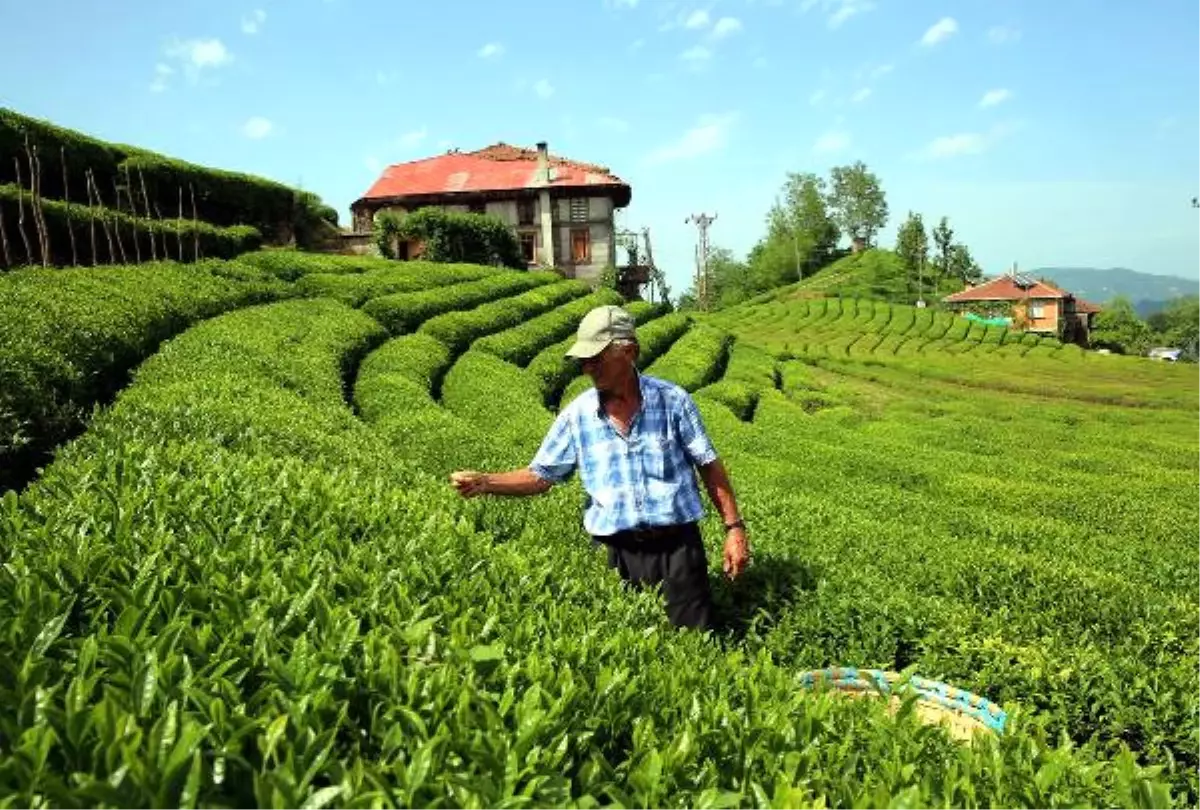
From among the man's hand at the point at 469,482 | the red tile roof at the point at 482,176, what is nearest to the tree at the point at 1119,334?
the red tile roof at the point at 482,176

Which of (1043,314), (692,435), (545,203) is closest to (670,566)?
(692,435)

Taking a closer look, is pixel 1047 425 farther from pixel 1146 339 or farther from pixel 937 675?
pixel 1146 339

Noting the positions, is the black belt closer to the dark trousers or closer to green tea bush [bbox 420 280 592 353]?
the dark trousers

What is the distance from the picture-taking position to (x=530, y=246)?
48.9 m

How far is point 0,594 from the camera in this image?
2520mm

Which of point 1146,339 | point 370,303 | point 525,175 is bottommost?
point 1146,339

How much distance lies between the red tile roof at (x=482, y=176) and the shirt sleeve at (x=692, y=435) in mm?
44451

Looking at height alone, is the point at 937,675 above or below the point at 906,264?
below

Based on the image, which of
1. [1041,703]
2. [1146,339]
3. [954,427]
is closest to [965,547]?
[1041,703]

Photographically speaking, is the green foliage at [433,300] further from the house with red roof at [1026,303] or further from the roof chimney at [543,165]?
the house with red roof at [1026,303]

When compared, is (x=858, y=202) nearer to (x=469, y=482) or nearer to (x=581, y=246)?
(x=581, y=246)

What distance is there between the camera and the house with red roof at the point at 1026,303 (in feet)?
260

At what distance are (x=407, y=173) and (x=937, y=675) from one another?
5172 cm

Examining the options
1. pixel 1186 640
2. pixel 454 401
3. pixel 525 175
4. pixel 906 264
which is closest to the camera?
pixel 1186 640
